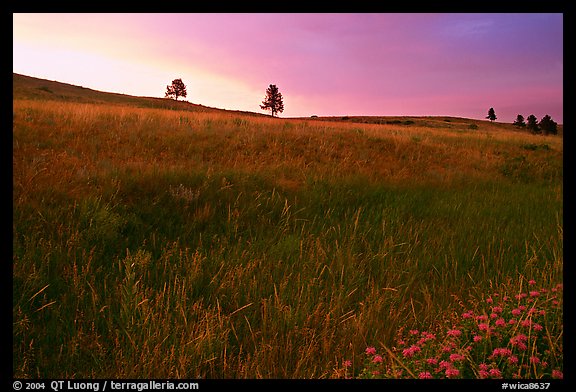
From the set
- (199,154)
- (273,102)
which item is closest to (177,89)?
(273,102)

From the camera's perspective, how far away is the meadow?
75.1 inches

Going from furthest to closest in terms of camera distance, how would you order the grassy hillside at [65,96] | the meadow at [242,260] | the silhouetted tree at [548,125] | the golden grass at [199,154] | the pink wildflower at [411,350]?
the silhouetted tree at [548,125] → the grassy hillside at [65,96] → the golden grass at [199,154] → the meadow at [242,260] → the pink wildflower at [411,350]

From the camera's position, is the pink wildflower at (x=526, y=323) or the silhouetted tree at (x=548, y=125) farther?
the silhouetted tree at (x=548, y=125)

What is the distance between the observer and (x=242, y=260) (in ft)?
9.80

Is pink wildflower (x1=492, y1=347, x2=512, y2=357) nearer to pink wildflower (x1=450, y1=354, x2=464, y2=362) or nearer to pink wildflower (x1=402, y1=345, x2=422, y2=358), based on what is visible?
pink wildflower (x1=450, y1=354, x2=464, y2=362)

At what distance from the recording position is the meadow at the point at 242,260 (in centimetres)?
191

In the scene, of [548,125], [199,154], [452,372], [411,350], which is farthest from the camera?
[548,125]

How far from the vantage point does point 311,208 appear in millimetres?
4629

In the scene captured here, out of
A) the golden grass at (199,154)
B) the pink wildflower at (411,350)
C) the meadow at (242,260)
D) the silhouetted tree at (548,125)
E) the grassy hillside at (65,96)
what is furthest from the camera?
the silhouetted tree at (548,125)

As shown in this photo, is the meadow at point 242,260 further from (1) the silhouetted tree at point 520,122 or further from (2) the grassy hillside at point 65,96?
(1) the silhouetted tree at point 520,122

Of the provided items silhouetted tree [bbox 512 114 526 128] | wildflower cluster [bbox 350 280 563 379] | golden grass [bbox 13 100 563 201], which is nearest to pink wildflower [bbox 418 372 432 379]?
wildflower cluster [bbox 350 280 563 379]

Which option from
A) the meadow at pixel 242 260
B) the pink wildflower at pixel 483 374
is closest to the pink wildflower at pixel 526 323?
the meadow at pixel 242 260

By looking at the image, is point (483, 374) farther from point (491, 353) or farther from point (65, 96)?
point (65, 96)

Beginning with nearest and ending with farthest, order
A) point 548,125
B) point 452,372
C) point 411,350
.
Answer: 1. point 452,372
2. point 411,350
3. point 548,125
